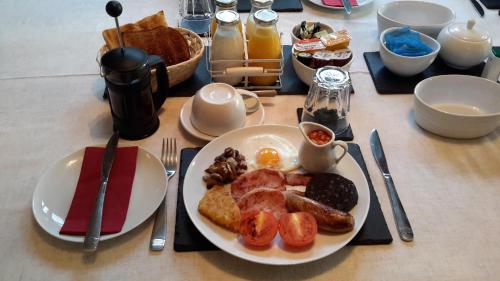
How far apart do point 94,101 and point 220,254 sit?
0.55 meters

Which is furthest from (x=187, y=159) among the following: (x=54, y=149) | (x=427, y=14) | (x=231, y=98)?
(x=427, y=14)

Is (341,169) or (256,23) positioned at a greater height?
(256,23)

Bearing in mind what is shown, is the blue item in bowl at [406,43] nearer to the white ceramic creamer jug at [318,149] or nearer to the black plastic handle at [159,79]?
the white ceramic creamer jug at [318,149]

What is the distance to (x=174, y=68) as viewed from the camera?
95cm

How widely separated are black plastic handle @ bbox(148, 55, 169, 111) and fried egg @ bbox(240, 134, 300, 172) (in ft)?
0.73

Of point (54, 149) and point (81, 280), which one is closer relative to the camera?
point (81, 280)

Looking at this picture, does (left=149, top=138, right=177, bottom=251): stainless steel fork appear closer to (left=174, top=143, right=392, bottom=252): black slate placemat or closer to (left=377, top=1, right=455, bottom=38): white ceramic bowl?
(left=174, top=143, right=392, bottom=252): black slate placemat

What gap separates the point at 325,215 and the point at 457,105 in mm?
537

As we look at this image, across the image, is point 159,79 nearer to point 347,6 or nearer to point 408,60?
point 408,60

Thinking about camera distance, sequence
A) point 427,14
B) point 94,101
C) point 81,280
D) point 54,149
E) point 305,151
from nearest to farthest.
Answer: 1. point 81,280
2. point 305,151
3. point 54,149
4. point 94,101
5. point 427,14

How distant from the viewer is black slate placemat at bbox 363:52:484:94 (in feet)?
3.46

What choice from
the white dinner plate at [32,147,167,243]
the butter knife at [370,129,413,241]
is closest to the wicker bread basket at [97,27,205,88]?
the white dinner plate at [32,147,167,243]

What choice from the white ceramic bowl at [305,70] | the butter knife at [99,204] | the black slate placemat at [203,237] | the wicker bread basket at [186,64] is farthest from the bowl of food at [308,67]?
the butter knife at [99,204]

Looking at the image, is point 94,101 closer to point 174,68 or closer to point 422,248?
point 174,68
